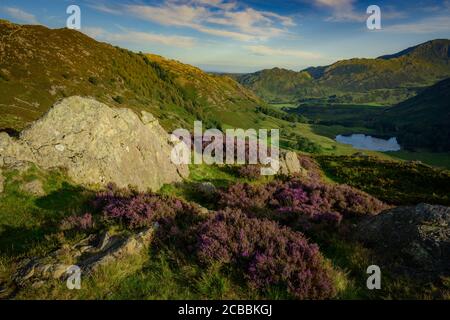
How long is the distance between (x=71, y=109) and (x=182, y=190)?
24.7 ft

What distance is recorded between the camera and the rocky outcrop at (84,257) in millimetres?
7406

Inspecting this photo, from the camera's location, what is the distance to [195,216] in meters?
11.3

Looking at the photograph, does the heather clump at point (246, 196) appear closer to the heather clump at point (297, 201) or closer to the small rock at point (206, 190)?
the heather clump at point (297, 201)

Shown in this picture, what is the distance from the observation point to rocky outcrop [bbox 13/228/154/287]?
7.41 metres

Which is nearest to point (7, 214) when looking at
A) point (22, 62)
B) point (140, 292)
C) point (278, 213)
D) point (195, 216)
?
point (195, 216)

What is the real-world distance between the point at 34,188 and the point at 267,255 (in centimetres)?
1026

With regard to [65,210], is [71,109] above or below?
above

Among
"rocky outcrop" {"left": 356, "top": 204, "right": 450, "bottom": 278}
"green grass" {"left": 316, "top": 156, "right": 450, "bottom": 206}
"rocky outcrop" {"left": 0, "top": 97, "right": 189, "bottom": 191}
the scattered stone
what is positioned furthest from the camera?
"green grass" {"left": 316, "top": 156, "right": 450, "bottom": 206}

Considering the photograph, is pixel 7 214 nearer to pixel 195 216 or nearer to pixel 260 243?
pixel 195 216

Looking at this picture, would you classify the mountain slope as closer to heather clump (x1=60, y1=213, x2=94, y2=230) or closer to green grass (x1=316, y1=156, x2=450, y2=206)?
green grass (x1=316, y1=156, x2=450, y2=206)

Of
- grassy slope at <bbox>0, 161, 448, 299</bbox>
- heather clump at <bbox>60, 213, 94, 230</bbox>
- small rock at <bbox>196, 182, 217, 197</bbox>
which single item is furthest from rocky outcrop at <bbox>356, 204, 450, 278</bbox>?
heather clump at <bbox>60, 213, 94, 230</bbox>

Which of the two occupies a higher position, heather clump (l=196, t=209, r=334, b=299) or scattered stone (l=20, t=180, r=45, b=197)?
scattered stone (l=20, t=180, r=45, b=197)

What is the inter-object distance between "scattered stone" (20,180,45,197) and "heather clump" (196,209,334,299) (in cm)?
767

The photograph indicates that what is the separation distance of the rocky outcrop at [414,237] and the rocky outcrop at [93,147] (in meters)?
11.6
